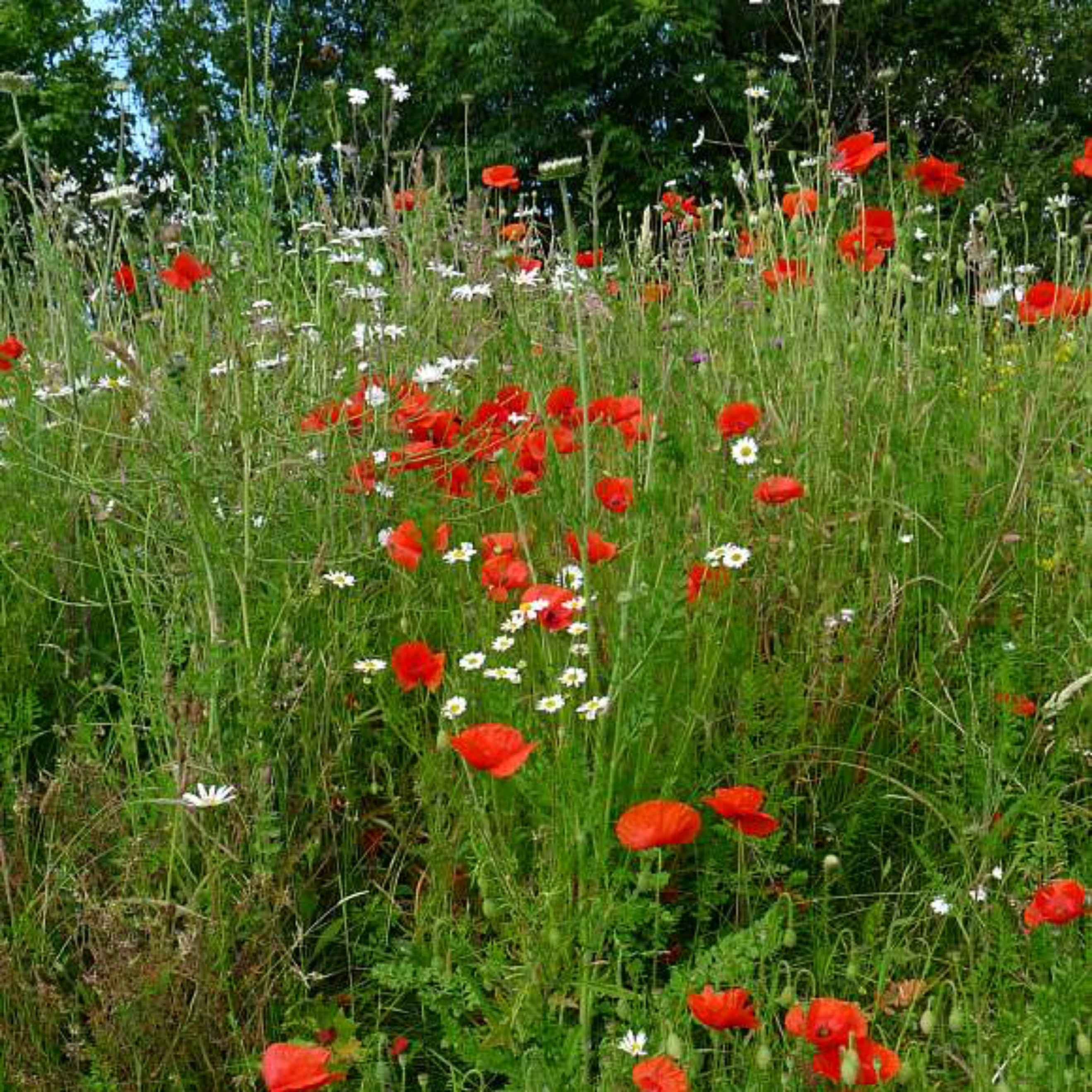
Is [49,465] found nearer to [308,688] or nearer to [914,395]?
[308,688]

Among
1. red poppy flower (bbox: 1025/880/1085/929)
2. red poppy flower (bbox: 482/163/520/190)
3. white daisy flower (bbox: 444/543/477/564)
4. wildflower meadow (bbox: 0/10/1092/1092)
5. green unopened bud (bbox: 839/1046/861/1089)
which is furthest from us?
red poppy flower (bbox: 482/163/520/190)

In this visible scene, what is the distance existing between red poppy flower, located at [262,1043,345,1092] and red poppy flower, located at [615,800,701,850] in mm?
356

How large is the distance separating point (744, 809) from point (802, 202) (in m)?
1.51

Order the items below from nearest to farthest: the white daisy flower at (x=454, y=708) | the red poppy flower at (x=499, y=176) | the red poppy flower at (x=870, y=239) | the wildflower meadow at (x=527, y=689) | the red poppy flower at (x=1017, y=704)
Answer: the wildflower meadow at (x=527, y=689)
the white daisy flower at (x=454, y=708)
the red poppy flower at (x=1017, y=704)
the red poppy flower at (x=870, y=239)
the red poppy flower at (x=499, y=176)

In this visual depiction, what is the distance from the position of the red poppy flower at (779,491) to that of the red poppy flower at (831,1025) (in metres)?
0.73

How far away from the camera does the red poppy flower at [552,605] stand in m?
1.68

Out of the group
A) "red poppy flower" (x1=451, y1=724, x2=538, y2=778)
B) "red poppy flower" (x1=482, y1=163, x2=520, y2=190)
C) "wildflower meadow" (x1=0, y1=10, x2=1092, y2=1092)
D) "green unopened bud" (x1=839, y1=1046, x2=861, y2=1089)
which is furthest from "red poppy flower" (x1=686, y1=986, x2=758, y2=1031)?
"red poppy flower" (x1=482, y1=163, x2=520, y2=190)

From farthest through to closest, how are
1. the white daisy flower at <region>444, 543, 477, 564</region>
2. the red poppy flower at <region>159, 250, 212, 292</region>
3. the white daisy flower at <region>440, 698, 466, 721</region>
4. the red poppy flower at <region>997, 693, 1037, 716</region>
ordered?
the white daisy flower at <region>444, 543, 477, 564</region>
the red poppy flower at <region>159, 250, 212, 292</region>
the red poppy flower at <region>997, 693, 1037, 716</region>
the white daisy flower at <region>440, 698, 466, 721</region>

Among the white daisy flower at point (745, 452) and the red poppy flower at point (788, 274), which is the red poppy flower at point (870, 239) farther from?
the white daisy flower at point (745, 452)

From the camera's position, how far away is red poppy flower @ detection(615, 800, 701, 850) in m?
1.36

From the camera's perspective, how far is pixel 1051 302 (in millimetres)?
2717

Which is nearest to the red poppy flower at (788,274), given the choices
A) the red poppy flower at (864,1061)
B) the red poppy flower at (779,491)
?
the red poppy flower at (779,491)

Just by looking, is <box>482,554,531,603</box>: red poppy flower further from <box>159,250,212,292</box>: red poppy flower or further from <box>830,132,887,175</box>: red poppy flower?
<box>830,132,887,175</box>: red poppy flower

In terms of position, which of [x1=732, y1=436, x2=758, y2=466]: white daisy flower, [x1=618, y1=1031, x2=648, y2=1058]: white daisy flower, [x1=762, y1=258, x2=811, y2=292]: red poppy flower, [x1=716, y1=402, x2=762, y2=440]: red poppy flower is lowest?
[x1=618, y1=1031, x2=648, y2=1058]: white daisy flower
